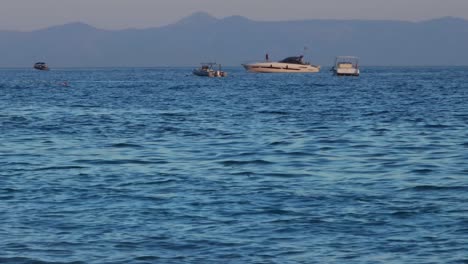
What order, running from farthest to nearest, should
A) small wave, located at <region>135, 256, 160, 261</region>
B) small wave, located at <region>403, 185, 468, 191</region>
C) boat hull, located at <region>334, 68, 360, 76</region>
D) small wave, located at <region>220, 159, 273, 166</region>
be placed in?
boat hull, located at <region>334, 68, 360, 76</region>, small wave, located at <region>220, 159, 273, 166</region>, small wave, located at <region>403, 185, 468, 191</region>, small wave, located at <region>135, 256, 160, 261</region>

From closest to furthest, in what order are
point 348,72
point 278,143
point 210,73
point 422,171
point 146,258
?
point 146,258 → point 422,171 → point 278,143 → point 348,72 → point 210,73

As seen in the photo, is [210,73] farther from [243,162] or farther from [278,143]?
[243,162]

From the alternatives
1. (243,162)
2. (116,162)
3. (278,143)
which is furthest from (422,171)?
(278,143)

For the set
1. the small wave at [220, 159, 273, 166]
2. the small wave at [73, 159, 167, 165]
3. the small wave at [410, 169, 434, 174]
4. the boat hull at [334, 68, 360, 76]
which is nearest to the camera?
the small wave at [410, 169, 434, 174]

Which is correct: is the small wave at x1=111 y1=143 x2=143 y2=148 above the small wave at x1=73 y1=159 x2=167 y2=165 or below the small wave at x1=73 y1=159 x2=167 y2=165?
below

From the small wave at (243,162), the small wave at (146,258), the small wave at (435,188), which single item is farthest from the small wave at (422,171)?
the small wave at (146,258)

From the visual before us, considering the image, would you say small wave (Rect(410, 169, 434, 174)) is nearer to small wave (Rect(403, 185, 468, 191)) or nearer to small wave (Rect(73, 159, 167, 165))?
small wave (Rect(403, 185, 468, 191))

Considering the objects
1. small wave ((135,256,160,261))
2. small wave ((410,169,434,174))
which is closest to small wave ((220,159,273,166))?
small wave ((410,169,434,174))

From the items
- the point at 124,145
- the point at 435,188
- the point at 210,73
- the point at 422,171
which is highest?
the point at 435,188

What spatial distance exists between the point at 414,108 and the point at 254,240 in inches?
1731

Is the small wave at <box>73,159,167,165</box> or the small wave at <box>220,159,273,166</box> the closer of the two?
the small wave at <box>220,159,273,166</box>

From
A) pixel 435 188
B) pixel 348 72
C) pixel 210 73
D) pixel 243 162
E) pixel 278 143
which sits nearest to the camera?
pixel 435 188

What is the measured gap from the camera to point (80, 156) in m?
30.7

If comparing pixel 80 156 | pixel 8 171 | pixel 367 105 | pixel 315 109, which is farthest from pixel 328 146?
pixel 367 105
